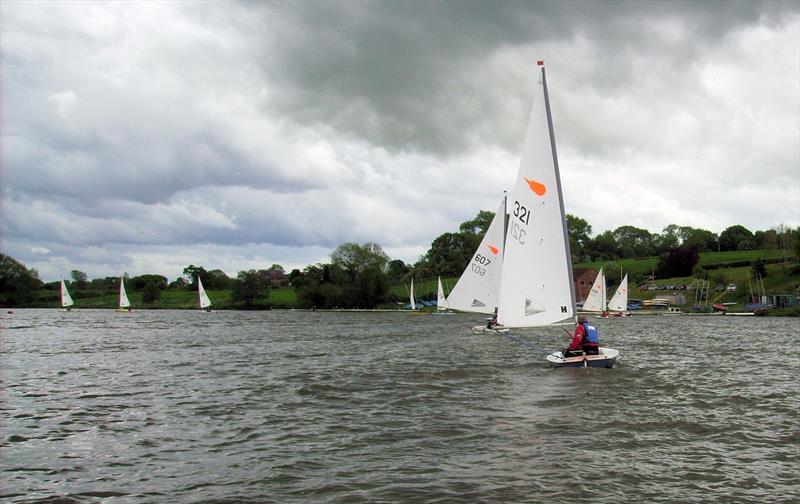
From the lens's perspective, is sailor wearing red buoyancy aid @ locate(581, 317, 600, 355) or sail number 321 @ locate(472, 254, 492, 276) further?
sail number 321 @ locate(472, 254, 492, 276)

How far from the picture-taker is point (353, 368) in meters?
25.3

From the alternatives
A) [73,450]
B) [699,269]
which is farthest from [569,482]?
[699,269]

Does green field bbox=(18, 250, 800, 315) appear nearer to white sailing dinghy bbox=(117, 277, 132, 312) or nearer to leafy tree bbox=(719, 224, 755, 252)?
white sailing dinghy bbox=(117, 277, 132, 312)

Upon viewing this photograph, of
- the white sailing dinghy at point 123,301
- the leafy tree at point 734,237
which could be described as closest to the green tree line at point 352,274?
the leafy tree at point 734,237

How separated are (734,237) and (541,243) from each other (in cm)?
18206

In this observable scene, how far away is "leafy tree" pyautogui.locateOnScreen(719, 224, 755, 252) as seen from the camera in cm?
17662

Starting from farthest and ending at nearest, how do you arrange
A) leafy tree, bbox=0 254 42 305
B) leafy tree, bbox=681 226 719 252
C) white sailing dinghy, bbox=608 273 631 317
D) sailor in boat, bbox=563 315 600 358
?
leafy tree, bbox=681 226 719 252, leafy tree, bbox=0 254 42 305, white sailing dinghy, bbox=608 273 631 317, sailor in boat, bbox=563 315 600 358

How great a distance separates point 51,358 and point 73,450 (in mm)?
21800

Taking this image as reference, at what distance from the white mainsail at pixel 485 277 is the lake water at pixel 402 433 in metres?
19.2

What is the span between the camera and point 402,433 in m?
13.0

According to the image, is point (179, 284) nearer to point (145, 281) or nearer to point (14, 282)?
point (145, 281)

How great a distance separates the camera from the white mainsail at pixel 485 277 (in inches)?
1774

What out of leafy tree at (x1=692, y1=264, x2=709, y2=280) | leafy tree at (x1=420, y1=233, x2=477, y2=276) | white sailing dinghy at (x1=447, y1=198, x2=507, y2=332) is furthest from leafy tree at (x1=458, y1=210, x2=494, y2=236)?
white sailing dinghy at (x1=447, y1=198, x2=507, y2=332)

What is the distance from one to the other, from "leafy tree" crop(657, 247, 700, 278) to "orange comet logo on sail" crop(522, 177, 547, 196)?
12446 centimetres
